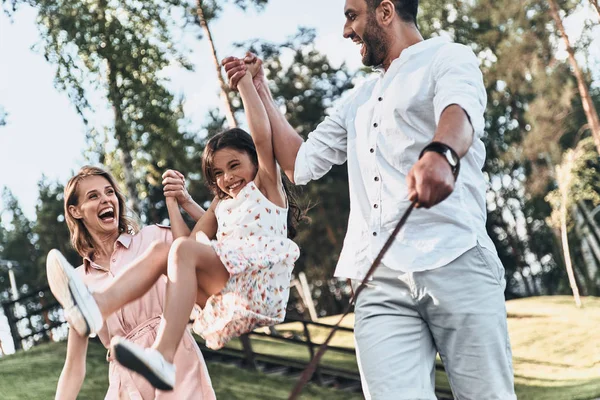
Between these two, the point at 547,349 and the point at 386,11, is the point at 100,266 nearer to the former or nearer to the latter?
the point at 386,11

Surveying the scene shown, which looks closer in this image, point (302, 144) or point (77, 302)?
point (77, 302)

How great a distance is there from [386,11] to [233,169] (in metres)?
1.11

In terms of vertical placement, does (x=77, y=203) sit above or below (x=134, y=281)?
above

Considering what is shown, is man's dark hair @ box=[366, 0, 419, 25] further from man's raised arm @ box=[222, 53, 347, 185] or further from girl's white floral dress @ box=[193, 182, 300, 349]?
girl's white floral dress @ box=[193, 182, 300, 349]

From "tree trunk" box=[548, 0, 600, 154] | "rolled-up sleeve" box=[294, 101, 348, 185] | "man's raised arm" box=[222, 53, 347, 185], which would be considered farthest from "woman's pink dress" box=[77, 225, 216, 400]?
"tree trunk" box=[548, 0, 600, 154]

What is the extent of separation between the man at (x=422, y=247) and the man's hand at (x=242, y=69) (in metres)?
0.57

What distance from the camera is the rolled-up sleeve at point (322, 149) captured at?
357 cm

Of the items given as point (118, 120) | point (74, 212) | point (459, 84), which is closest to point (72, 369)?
point (74, 212)

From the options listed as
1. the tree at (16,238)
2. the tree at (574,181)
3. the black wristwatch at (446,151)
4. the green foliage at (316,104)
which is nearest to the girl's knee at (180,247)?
the black wristwatch at (446,151)

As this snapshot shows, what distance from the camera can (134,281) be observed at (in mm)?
3389

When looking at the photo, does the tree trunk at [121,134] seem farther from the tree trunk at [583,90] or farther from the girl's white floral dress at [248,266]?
the girl's white floral dress at [248,266]

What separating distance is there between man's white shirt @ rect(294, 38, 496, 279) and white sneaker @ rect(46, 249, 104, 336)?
903 mm

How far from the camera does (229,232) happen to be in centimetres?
396

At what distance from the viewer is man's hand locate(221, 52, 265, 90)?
375cm
